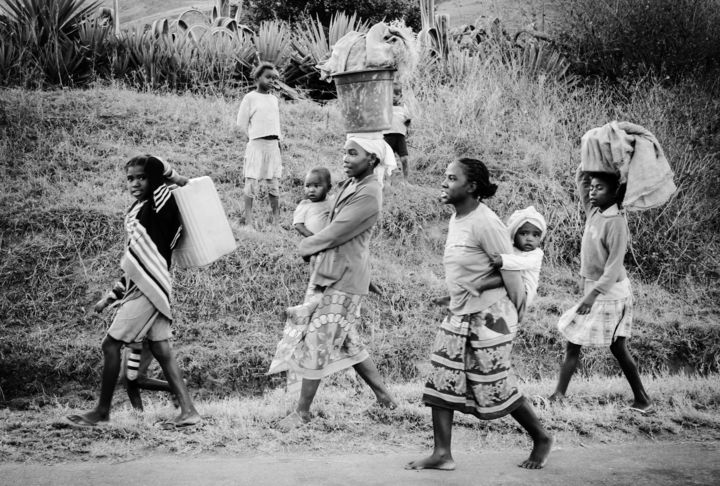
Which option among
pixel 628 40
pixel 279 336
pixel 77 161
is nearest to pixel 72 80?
pixel 77 161

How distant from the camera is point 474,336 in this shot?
4113mm

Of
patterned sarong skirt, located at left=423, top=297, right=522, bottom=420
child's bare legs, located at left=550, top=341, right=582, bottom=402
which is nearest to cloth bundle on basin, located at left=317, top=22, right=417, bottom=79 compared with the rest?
child's bare legs, located at left=550, top=341, right=582, bottom=402

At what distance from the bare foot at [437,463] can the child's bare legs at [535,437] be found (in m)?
0.43

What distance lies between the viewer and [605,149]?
5.21 m

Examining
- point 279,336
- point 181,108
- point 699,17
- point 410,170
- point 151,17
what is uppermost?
point 151,17

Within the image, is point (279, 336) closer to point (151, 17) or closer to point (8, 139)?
point (8, 139)

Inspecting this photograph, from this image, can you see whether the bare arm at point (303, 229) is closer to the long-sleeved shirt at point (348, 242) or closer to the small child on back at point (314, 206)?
the small child on back at point (314, 206)

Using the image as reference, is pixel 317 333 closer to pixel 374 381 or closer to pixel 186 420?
pixel 374 381

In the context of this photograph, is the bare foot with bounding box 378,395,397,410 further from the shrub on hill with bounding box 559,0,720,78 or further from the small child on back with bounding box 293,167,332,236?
Result: the shrub on hill with bounding box 559,0,720,78

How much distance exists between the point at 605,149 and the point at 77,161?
7.49 m

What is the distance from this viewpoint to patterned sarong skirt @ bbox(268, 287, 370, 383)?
4789 millimetres

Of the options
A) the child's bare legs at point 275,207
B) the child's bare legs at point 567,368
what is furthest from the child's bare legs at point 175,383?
the child's bare legs at point 275,207

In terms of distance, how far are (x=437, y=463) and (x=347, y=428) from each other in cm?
92

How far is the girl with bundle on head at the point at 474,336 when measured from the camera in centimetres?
407
